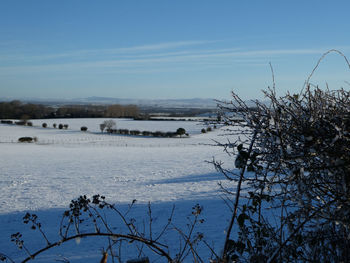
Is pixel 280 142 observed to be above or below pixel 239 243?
above

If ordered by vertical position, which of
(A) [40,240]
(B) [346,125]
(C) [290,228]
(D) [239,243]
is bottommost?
(A) [40,240]

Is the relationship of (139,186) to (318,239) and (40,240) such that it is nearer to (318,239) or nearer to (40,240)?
(40,240)

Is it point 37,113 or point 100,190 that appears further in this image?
point 37,113

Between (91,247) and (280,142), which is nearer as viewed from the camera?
(280,142)

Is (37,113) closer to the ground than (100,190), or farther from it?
farther from it

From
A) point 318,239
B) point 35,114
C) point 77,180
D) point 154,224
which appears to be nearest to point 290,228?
point 318,239

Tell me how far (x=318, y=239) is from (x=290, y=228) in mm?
234

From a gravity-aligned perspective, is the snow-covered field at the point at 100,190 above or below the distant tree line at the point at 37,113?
below

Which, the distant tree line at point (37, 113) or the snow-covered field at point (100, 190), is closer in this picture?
the snow-covered field at point (100, 190)

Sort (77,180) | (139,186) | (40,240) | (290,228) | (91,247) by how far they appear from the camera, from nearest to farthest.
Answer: (290,228) < (91,247) < (40,240) < (139,186) < (77,180)

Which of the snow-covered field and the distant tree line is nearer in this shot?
the snow-covered field

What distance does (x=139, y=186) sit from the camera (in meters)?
14.7

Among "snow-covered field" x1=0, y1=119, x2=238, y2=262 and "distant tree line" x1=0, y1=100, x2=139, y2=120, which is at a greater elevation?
"distant tree line" x1=0, y1=100, x2=139, y2=120

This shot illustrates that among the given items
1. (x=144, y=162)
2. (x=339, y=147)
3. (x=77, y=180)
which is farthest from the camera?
(x=144, y=162)
